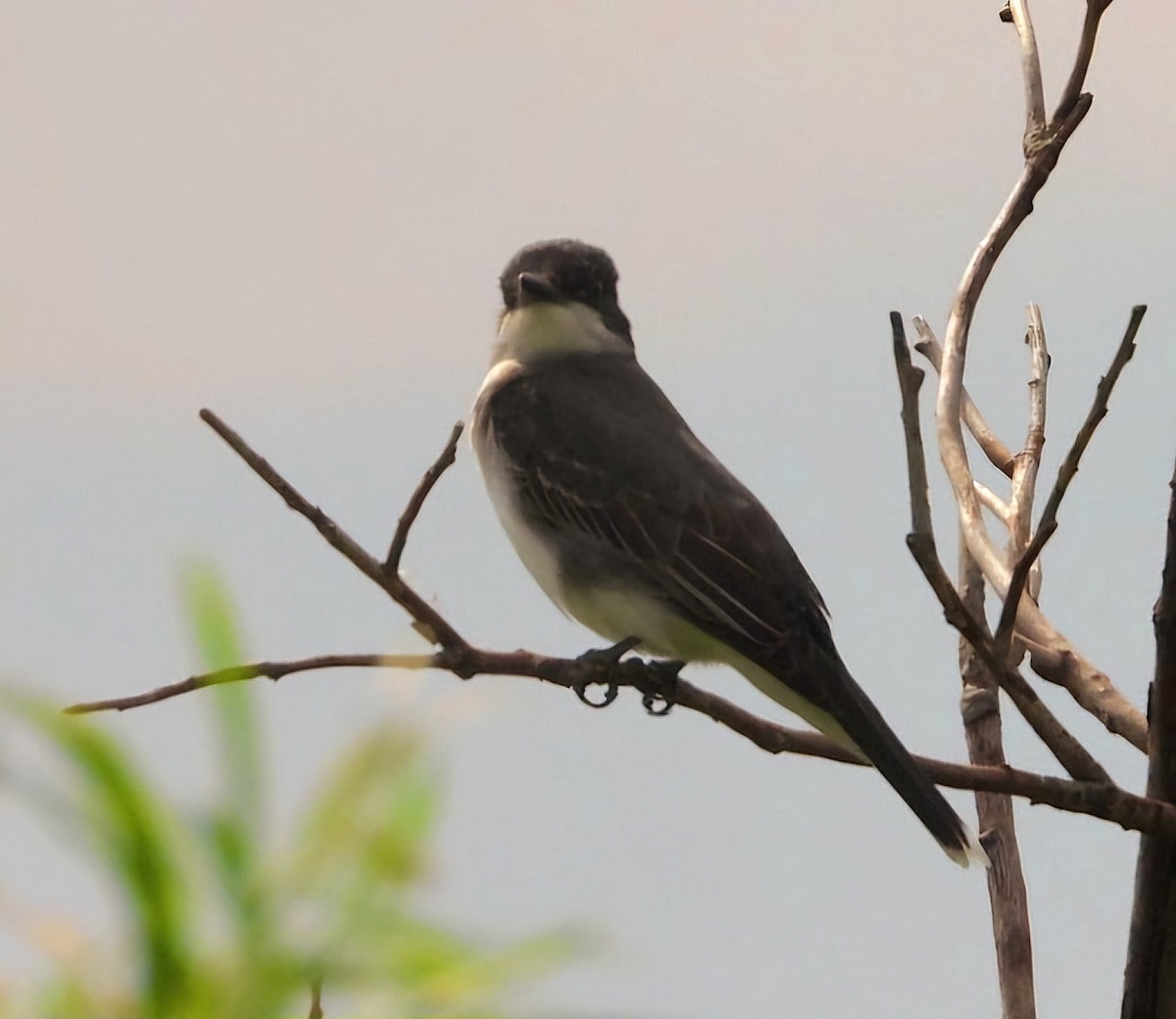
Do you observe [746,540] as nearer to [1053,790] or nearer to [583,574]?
[583,574]

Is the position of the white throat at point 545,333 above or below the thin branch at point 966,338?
above

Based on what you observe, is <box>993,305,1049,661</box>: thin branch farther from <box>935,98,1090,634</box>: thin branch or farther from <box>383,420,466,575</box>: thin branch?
<box>383,420,466,575</box>: thin branch

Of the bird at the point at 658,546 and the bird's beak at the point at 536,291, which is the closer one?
the bird at the point at 658,546

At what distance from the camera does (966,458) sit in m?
3.72

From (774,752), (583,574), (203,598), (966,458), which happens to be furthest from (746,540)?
(203,598)

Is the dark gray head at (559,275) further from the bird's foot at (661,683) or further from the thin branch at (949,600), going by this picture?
the thin branch at (949,600)

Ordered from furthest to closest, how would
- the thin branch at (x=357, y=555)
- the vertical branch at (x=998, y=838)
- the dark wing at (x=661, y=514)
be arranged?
1. the dark wing at (x=661, y=514)
2. the vertical branch at (x=998, y=838)
3. the thin branch at (x=357, y=555)

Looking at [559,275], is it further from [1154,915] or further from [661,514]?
[1154,915]

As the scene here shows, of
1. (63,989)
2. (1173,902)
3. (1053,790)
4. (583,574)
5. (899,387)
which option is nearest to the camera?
(63,989)

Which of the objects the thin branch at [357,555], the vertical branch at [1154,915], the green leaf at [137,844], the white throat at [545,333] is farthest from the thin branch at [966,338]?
the green leaf at [137,844]

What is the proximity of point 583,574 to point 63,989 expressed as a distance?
3.81 meters

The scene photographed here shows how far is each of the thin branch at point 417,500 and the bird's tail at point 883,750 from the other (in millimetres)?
1321

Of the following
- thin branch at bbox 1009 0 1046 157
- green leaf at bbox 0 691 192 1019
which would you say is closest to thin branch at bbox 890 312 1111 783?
thin branch at bbox 1009 0 1046 157

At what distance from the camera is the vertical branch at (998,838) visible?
3.26 m
